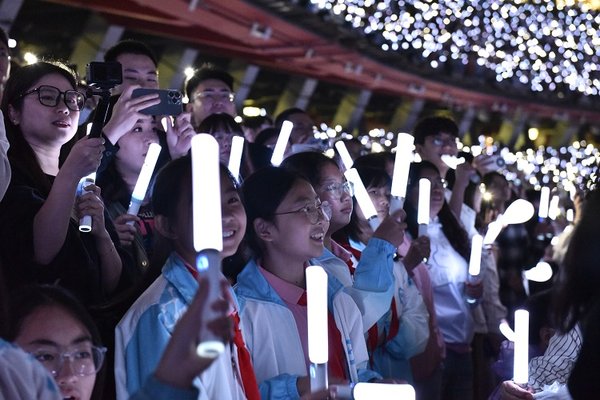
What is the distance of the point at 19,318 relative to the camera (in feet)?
6.26

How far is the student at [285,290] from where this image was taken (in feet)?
8.63

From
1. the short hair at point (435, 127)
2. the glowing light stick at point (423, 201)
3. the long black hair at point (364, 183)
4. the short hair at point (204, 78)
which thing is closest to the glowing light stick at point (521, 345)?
the glowing light stick at point (423, 201)

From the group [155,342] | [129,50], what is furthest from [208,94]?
[155,342]

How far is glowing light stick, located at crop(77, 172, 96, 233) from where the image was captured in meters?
2.61

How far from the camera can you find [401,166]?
2.88 meters

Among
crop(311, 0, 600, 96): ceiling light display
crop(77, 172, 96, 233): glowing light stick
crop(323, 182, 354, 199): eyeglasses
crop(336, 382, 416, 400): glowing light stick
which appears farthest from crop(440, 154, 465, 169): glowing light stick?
crop(311, 0, 600, 96): ceiling light display

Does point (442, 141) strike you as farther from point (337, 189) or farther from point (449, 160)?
point (337, 189)

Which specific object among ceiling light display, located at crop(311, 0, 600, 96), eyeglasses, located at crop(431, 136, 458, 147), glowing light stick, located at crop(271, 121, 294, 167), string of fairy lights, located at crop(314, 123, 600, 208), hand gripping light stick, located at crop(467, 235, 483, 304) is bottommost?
hand gripping light stick, located at crop(467, 235, 483, 304)

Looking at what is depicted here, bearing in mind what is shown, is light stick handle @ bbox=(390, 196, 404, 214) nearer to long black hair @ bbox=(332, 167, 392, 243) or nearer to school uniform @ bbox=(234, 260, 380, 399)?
school uniform @ bbox=(234, 260, 380, 399)

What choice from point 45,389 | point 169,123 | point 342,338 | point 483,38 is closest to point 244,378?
point 342,338

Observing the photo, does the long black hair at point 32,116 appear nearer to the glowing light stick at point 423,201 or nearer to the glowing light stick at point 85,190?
the glowing light stick at point 85,190

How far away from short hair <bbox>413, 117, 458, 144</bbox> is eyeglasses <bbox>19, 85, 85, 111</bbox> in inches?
113

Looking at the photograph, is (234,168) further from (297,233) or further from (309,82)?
(309,82)

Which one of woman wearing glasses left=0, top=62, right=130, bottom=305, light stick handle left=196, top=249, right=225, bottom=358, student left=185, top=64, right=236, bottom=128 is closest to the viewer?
light stick handle left=196, top=249, right=225, bottom=358
